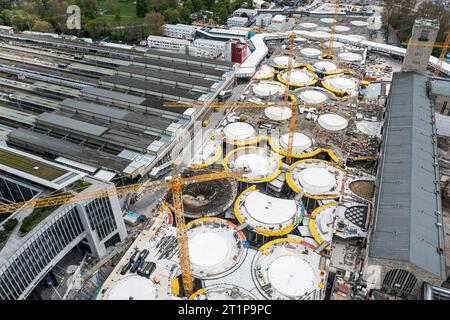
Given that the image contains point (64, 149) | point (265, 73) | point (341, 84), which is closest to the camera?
point (64, 149)

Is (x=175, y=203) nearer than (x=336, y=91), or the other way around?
(x=175, y=203)

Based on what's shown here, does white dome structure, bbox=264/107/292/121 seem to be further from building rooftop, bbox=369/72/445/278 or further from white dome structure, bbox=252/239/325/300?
white dome structure, bbox=252/239/325/300

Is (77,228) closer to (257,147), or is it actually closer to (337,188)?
(257,147)

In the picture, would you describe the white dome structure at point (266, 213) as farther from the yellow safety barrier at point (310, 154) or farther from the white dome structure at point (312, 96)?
the white dome structure at point (312, 96)

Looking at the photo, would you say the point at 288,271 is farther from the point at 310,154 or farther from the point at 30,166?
the point at 30,166

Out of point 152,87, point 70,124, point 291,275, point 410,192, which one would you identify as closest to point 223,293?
point 291,275

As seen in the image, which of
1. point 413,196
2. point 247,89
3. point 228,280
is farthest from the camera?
point 247,89

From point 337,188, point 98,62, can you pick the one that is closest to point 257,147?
point 337,188
